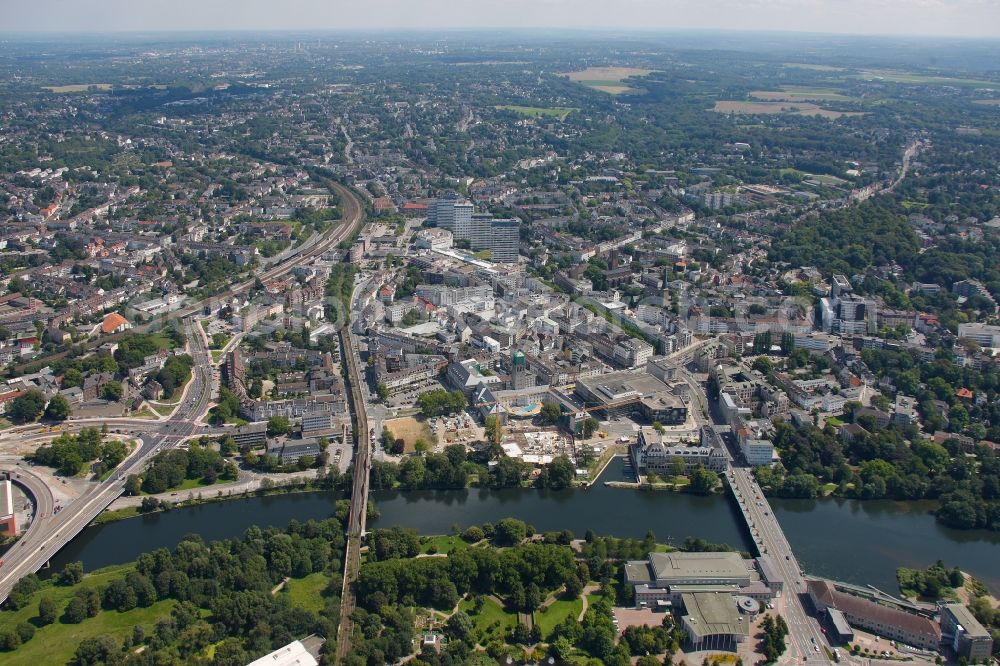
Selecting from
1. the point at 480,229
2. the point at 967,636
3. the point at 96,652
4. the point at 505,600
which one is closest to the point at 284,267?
the point at 480,229

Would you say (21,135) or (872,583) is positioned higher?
(21,135)

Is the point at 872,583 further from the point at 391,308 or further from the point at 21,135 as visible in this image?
the point at 21,135

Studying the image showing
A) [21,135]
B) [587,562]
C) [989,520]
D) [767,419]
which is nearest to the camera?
[587,562]

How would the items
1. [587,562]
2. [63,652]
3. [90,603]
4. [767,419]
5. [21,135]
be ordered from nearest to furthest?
[63,652]
[90,603]
[587,562]
[767,419]
[21,135]

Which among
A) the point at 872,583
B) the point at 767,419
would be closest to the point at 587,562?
the point at 872,583

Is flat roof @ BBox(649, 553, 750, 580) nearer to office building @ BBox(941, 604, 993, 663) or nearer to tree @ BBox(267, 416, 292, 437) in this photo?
office building @ BBox(941, 604, 993, 663)

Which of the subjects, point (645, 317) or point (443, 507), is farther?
point (645, 317)
